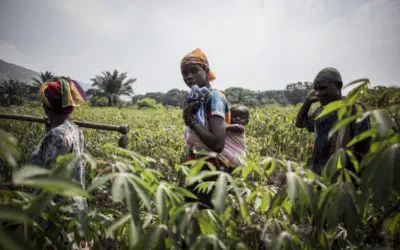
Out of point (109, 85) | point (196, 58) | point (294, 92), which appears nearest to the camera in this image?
point (196, 58)

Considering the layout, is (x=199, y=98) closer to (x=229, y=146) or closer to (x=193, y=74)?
(x=193, y=74)

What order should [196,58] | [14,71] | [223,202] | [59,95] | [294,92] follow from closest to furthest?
[223,202]
[196,58]
[59,95]
[294,92]
[14,71]

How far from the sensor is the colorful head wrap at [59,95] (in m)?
1.68

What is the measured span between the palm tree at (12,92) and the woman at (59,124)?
38.4m

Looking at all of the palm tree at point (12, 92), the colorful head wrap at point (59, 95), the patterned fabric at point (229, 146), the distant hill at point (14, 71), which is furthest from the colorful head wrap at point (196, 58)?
the distant hill at point (14, 71)

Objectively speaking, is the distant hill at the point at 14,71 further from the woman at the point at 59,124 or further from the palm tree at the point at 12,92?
the woman at the point at 59,124

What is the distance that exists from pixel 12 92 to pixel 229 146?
135 ft

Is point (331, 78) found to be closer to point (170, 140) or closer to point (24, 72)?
point (170, 140)

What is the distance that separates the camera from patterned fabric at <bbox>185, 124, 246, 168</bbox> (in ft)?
4.87

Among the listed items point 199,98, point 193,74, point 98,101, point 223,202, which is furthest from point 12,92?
point 223,202

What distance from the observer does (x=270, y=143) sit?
17.9 ft

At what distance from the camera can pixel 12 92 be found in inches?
1351

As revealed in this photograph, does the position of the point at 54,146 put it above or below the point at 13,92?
below

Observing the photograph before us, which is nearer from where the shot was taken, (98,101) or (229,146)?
(229,146)
